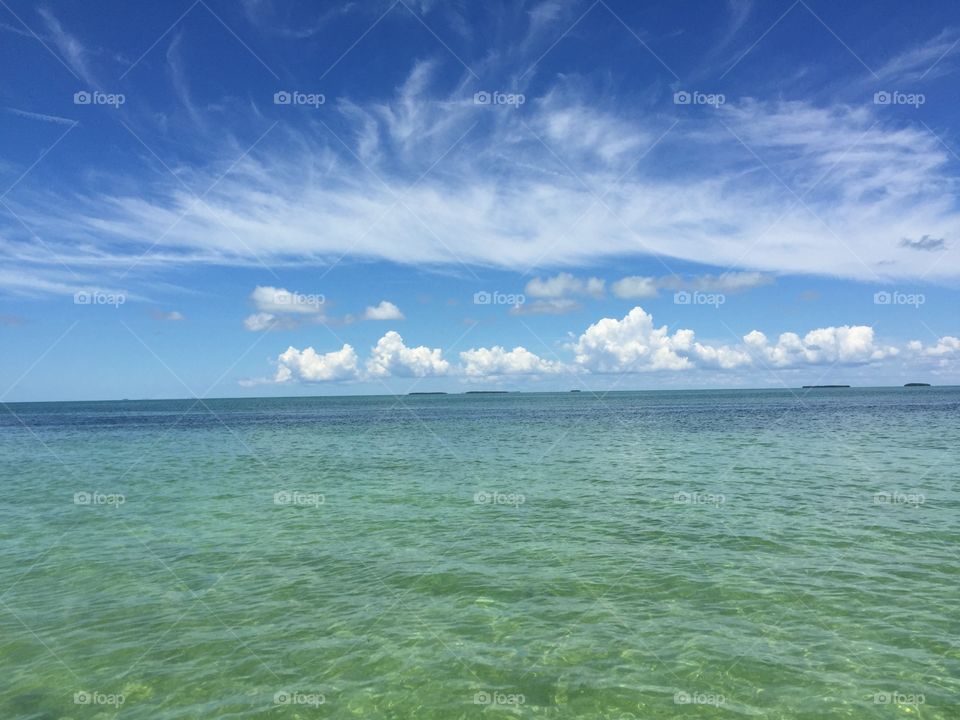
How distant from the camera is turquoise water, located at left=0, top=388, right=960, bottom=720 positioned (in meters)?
10.3

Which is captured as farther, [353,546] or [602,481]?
[602,481]

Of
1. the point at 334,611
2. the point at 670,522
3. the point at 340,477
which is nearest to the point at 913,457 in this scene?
the point at 670,522

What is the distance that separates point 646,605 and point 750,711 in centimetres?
443

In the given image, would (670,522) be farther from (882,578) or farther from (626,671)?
(626,671)

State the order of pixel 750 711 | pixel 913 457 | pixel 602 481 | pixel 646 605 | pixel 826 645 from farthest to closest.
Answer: pixel 913 457 → pixel 602 481 → pixel 646 605 → pixel 826 645 → pixel 750 711

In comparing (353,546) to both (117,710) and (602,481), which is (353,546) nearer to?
(117,710)

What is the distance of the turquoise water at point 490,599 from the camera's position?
10.3 metres

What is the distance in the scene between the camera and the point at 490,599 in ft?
48.3

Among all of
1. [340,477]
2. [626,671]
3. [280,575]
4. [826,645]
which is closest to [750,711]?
[626,671]

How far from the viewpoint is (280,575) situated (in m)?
17.1

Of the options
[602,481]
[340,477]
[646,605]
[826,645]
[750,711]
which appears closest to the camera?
[750,711]

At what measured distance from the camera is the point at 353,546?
20.0m

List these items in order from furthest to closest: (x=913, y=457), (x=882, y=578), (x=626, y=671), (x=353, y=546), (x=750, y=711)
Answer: (x=913, y=457), (x=353, y=546), (x=882, y=578), (x=626, y=671), (x=750, y=711)

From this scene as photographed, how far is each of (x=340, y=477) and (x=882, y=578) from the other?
29.4 meters
